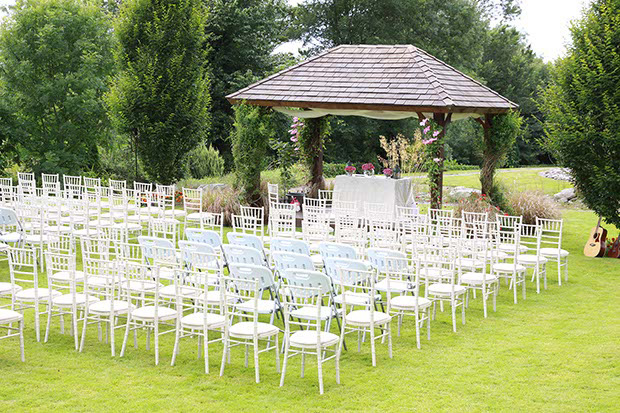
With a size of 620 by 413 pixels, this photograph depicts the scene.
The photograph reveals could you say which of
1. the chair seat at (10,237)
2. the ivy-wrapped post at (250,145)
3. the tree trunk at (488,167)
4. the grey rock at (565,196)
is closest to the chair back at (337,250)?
the chair seat at (10,237)

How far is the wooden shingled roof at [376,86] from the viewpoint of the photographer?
15.7 m

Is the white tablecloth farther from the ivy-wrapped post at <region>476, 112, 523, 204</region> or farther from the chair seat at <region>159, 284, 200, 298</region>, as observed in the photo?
the chair seat at <region>159, 284, 200, 298</region>

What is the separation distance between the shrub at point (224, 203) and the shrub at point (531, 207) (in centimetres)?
656

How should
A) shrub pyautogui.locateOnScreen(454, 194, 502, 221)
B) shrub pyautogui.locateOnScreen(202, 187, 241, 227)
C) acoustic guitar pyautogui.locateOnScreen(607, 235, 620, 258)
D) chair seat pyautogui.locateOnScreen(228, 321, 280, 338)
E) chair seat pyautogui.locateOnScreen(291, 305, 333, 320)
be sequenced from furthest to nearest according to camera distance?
shrub pyautogui.locateOnScreen(202, 187, 241, 227) → shrub pyautogui.locateOnScreen(454, 194, 502, 221) → acoustic guitar pyautogui.locateOnScreen(607, 235, 620, 258) → chair seat pyautogui.locateOnScreen(291, 305, 333, 320) → chair seat pyautogui.locateOnScreen(228, 321, 280, 338)

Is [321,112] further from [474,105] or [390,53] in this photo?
[474,105]

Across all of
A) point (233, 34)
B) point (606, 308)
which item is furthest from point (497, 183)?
point (233, 34)

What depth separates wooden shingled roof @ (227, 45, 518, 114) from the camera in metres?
15.7

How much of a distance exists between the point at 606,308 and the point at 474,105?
642 centimetres

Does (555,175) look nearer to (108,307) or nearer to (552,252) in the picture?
(552,252)

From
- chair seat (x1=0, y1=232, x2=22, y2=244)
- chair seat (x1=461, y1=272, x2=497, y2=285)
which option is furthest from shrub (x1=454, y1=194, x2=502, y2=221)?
chair seat (x1=0, y1=232, x2=22, y2=244)

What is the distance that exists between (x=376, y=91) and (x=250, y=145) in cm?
349

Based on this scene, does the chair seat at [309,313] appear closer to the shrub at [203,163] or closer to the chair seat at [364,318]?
the chair seat at [364,318]

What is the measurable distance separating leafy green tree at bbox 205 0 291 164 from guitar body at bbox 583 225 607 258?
17.9m

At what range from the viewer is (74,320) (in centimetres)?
781
